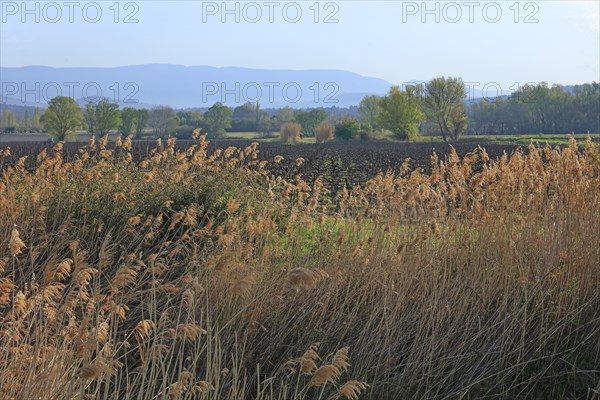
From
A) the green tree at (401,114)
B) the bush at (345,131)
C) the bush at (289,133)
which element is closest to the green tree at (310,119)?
the green tree at (401,114)

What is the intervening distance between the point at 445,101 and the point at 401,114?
5417mm

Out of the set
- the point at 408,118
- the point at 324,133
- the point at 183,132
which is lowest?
the point at 324,133

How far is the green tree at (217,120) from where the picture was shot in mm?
87438

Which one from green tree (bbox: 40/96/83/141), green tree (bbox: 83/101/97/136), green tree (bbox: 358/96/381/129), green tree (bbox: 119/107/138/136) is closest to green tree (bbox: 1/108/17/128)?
green tree (bbox: 119/107/138/136)

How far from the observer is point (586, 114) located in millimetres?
90250

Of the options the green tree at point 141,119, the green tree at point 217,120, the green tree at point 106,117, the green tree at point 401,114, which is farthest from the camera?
the green tree at point 141,119

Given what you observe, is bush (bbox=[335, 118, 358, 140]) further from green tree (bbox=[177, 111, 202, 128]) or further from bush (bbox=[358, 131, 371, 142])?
green tree (bbox=[177, 111, 202, 128])

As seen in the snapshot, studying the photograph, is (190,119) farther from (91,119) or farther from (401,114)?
(401,114)

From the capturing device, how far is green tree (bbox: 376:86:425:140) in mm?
81625

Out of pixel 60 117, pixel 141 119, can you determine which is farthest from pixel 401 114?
pixel 60 117

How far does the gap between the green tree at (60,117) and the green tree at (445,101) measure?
40134 mm

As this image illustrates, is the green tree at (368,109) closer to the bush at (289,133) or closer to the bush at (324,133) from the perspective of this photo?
the bush at (324,133)

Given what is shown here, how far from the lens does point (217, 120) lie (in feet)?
295

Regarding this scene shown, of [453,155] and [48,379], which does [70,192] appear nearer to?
[453,155]
